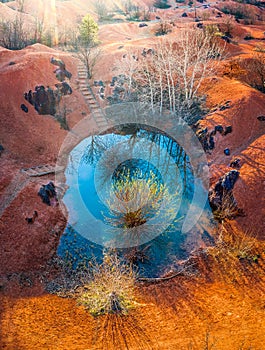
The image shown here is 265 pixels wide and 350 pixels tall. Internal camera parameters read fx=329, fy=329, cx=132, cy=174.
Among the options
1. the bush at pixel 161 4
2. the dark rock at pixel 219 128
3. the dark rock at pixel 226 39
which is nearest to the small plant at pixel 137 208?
the dark rock at pixel 219 128

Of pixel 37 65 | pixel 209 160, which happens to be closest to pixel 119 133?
pixel 209 160

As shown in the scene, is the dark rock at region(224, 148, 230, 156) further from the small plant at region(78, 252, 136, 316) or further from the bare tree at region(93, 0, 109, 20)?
the bare tree at region(93, 0, 109, 20)

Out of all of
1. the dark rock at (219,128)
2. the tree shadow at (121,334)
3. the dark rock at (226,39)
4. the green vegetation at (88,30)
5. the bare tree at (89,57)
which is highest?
the dark rock at (226,39)

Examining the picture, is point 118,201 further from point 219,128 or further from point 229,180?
point 219,128

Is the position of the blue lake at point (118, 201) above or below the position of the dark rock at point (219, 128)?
below

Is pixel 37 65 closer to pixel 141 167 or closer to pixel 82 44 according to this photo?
pixel 82 44

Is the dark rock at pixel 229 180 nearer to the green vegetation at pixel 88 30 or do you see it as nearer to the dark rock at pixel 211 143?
the dark rock at pixel 211 143

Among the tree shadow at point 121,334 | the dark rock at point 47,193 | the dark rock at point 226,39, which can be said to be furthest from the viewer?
the dark rock at point 226,39
